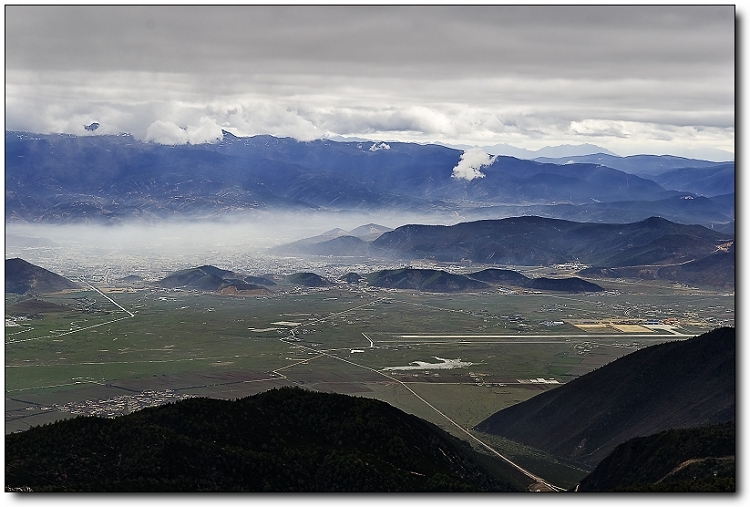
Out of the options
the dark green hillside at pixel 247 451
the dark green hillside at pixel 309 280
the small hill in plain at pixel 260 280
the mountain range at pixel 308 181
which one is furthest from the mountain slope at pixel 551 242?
the dark green hillside at pixel 247 451

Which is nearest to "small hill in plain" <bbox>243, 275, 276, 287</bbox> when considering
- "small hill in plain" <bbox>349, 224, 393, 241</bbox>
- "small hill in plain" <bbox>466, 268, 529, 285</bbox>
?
"small hill in plain" <bbox>466, 268, 529, 285</bbox>

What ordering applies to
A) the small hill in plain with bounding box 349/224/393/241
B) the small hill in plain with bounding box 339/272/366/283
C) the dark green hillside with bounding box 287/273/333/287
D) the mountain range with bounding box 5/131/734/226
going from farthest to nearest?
1. the mountain range with bounding box 5/131/734/226
2. the small hill in plain with bounding box 349/224/393/241
3. the small hill in plain with bounding box 339/272/366/283
4. the dark green hillside with bounding box 287/273/333/287

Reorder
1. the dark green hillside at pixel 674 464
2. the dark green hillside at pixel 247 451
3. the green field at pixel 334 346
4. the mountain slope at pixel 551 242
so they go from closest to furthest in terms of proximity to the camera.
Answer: the dark green hillside at pixel 674 464
the dark green hillside at pixel 247 451
the green field at pixel 334 346
the mountain slope at pixel 551 242

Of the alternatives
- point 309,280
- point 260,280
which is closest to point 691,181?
point 309,280

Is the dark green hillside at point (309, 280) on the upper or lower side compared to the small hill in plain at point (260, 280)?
upper

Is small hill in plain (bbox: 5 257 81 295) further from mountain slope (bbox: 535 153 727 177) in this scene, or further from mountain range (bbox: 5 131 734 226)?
mountain slope (bbox: 535 153 727 177)

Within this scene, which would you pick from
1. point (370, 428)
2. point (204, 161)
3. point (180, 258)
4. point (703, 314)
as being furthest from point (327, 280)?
point (204, 161)

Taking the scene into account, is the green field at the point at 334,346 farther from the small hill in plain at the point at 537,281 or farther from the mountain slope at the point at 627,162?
the mountain slope at the point at 627,162

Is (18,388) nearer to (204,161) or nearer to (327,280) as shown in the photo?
(327,280)
